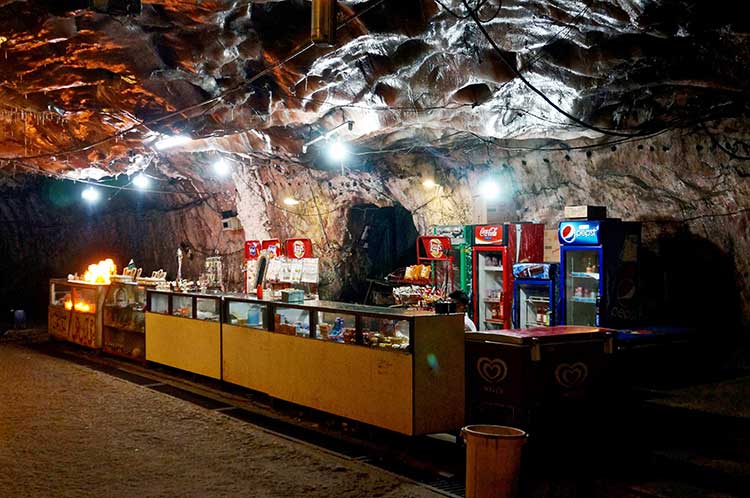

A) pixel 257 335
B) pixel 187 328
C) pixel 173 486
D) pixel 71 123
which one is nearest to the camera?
pixel 173 486

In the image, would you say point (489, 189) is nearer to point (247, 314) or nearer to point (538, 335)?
point (247, 314)

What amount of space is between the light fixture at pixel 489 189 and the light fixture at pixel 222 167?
329 inches

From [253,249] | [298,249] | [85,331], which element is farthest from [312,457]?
[253,249]

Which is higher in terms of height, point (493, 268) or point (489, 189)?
point (489, 189)

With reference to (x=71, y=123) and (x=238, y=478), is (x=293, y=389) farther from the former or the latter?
(x=71, y=123)

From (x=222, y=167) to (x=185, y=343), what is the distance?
9180 mm

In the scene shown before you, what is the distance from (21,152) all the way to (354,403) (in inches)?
553

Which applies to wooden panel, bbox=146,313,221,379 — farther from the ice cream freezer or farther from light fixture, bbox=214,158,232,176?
light fixture, bbox=214,158,232,176

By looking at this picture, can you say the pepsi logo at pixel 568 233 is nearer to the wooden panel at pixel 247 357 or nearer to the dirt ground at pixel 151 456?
the wooden panel at pixel 247 357

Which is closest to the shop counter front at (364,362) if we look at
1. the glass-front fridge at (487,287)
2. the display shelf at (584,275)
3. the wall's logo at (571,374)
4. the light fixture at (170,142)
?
the wall's logo at (571,374)

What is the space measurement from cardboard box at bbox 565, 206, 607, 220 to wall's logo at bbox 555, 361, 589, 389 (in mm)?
3631

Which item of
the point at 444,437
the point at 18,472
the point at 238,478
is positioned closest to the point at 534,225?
the point at 444,437

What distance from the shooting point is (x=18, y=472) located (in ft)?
22.9

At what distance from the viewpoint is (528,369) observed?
710 cm
